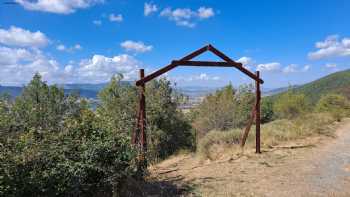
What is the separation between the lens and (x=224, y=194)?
5.59 metres

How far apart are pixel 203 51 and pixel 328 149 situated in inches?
230

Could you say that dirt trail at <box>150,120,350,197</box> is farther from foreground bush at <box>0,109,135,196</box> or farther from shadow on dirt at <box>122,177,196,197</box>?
foreground bush at <box>0,109,135,196</box>

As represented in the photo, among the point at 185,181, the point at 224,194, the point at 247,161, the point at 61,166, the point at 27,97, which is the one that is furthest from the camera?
the point at 27,97

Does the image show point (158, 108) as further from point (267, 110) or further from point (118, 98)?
point (267, 110)

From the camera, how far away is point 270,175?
702 centimetres

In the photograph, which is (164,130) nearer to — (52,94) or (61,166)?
(52,94)

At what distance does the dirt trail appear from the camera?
581 centimetres

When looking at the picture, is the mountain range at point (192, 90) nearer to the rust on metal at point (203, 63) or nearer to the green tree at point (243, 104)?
the green tree at point (243, 104)

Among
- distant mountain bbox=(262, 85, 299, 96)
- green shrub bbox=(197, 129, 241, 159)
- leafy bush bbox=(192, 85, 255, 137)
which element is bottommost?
green shrub bbox=(197, 129, 241, 159)

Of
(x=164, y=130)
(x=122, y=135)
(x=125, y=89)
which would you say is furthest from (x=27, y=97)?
(x=122, y=135)

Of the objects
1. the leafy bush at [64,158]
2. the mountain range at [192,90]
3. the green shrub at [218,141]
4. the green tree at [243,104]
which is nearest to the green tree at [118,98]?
the mountain range at [192,90]

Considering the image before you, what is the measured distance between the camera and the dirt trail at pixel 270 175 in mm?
5809

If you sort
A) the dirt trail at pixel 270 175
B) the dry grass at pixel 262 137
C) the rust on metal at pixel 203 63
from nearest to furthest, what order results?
the dirt trail at pixel 270 175, the rust on metal at pixel 203 63, the dry grass at pixel 262 137

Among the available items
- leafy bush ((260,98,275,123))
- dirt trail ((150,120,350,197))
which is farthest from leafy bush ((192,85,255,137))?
leafy bush ((260,98,275,123))
